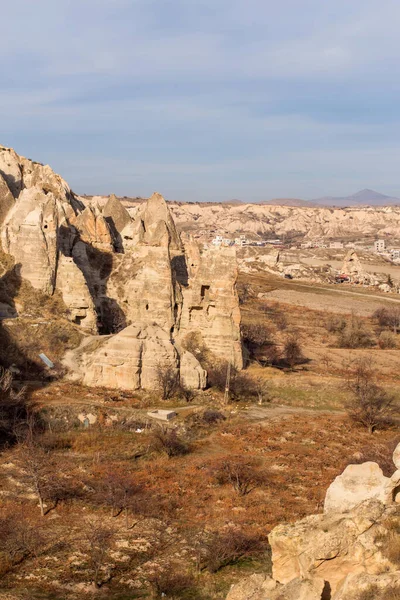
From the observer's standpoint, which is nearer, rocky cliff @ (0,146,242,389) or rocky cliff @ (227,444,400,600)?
rocky cliff @ (227,444,400,600)

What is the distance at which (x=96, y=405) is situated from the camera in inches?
934

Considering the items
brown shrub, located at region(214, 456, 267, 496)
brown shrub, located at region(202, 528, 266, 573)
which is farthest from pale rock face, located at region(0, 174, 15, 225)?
brown shrub, located at region(202, 528, 266, 573)

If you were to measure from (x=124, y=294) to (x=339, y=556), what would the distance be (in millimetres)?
28002

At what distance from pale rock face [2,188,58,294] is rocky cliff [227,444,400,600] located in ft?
81.4

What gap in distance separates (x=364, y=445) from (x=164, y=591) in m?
12.1

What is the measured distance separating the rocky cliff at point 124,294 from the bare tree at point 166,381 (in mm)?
133

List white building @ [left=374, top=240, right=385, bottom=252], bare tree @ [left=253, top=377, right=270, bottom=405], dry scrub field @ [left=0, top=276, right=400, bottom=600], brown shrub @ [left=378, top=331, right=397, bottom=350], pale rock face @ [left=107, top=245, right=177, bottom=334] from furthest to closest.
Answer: white building @ [left=374, top=240, right=385, bottom=252]
brown shrub @ [left=378, top=331, right=397, bottom=350]
pale rock face @ [left=107, top=245, right=177, bottom=334]
bare tree @ [left=253, top=377, right=270, bottom=405]
dry scrub field @ [left=0, top=276, right=400, bottom=600]

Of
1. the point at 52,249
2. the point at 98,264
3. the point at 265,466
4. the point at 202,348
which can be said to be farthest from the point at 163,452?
the point at 98,264

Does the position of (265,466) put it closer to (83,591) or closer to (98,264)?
(83,591)

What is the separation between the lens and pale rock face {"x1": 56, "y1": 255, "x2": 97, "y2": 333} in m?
31.5

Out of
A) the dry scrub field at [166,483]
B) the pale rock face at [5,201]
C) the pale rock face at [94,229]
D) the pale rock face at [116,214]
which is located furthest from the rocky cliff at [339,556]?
the pale rock face at [116,214]

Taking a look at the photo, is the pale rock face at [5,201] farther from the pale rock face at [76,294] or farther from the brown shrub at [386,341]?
the brown shrub at [386,341]

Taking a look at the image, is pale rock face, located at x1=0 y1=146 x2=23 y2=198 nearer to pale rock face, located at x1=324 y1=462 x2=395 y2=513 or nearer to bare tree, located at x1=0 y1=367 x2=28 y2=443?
bare tree, located at x1=0 y1=367 x2=28 y2=443

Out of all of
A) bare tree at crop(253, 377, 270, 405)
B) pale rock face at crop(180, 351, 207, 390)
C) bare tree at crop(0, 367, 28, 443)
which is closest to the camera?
bare tree at crop(0, 367, 28, 443)
